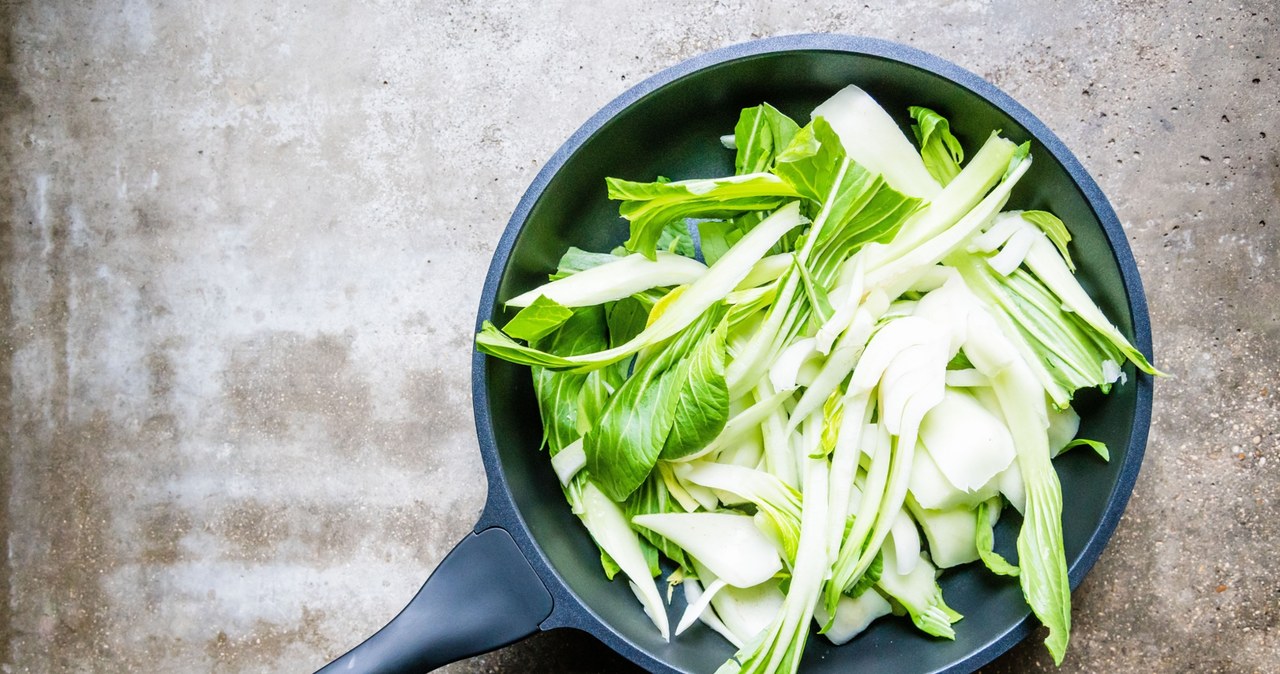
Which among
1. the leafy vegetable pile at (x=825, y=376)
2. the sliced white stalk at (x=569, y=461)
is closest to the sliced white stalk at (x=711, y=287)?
the leafy vegetable pile at (x=825, y=376)

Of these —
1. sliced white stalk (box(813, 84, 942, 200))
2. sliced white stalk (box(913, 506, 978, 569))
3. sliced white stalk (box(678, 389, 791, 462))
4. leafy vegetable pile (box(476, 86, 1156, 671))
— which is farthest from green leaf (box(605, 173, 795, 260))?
sliced white stalk (box(913, 506, 978, 569))

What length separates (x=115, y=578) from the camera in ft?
4.18

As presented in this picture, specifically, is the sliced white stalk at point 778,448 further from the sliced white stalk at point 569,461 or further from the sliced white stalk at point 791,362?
the sliced white stalk at point 569,461

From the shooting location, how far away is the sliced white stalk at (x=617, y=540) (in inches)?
40.4

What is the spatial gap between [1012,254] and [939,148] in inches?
6.1

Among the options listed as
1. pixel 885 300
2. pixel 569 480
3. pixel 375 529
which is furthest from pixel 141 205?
pixel 885 300

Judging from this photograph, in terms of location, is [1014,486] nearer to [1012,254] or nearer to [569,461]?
[1012,254]

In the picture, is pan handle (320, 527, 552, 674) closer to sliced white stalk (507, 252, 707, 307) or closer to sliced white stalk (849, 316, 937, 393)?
sliced white stalk (507, 252, 707, 307)

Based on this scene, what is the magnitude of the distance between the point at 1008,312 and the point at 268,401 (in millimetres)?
1011

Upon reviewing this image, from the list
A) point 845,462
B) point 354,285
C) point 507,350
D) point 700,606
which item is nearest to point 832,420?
point 845,462

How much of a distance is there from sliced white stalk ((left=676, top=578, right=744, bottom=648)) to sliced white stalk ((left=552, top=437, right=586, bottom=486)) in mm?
203

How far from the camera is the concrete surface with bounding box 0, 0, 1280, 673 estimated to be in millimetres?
1138

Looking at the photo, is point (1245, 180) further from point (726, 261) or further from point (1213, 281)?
point (726, 261)

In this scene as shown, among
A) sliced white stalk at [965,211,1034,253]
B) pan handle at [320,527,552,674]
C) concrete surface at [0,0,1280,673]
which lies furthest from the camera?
concrete surface at [0,0,1280,673]
